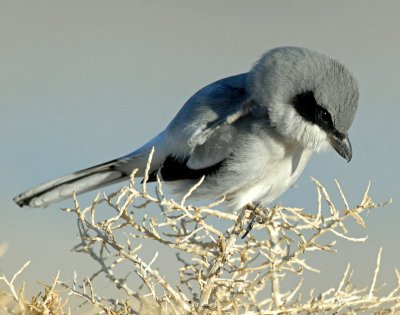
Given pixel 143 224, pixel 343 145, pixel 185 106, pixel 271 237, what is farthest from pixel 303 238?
pixel 185 106

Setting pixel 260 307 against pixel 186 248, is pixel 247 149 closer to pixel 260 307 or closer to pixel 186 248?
pixel 186 248

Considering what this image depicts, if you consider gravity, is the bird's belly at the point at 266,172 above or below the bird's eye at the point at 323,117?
below

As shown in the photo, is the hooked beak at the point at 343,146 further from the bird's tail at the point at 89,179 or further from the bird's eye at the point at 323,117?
the bird's tail at the point at 89,179

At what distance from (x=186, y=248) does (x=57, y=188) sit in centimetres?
100

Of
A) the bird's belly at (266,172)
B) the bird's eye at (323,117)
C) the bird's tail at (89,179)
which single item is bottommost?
the bird's belly at (266,172)

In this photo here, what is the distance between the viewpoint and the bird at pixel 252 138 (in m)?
1.88

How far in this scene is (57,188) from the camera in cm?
202

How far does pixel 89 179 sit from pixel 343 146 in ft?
2.53

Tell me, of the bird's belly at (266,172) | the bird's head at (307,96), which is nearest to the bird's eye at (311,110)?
the bird's head at (307,96)

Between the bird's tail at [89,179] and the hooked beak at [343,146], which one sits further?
the bird's tail at [89,179]

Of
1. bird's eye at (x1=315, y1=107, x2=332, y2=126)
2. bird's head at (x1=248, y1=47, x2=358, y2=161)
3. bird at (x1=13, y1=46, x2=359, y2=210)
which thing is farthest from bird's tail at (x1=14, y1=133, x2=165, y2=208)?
bird's eye at (x1=315, y1=107, x2=332, y2=126)

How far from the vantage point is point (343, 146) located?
186 centimetres

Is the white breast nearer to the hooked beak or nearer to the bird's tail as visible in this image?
the hooked beak

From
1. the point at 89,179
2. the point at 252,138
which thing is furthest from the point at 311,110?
the point at 89,179
